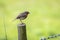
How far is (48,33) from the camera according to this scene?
2301 mm

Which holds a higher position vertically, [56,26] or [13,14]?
[13,14]

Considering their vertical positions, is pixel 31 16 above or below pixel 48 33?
above

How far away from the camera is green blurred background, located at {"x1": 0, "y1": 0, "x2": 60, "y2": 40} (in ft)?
7.36

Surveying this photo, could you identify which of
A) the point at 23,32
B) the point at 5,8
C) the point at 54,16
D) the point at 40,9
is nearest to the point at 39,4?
the point at 40,9

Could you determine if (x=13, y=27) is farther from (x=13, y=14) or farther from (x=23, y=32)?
(x=23, y=32)

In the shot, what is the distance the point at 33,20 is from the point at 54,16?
235mm

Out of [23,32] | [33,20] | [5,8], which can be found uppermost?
[5,8]

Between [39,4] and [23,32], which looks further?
[39,4]

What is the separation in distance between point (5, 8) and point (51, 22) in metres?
0.53

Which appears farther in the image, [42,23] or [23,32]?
[42,23]

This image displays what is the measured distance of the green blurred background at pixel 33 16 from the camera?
224 cm

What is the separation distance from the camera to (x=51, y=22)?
2291 mm

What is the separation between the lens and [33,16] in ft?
7.45

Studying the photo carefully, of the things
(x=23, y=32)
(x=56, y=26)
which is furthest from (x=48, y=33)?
(x=23, y=32)
